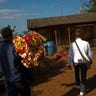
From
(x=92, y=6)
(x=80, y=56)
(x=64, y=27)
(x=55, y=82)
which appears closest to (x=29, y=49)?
(x=55, y=82)

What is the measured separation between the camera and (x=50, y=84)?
11.5m

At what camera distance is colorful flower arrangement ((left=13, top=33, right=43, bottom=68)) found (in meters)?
11.5

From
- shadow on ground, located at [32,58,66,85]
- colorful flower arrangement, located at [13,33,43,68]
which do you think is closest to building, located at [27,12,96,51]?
shadow on ground, located at [32,58,66,85]

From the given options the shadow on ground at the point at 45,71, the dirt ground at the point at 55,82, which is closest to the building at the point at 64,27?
the shadow on ground at the point at 45,71

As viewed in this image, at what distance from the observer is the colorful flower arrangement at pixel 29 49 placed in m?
11.5

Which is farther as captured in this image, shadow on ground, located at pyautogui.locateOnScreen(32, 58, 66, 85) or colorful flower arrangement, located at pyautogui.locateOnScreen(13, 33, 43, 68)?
shadow on ground, located at pyautogui.locateOnScreen(32, 58, 66, 85)

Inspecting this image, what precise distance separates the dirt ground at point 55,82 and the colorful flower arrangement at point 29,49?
0.85m

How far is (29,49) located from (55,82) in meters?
1.44

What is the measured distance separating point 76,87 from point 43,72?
4365mm

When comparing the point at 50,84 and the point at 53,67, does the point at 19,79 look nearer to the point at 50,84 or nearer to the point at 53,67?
the point at 50,84

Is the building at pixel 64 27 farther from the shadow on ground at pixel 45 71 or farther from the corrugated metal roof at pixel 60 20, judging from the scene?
the shadow on ground at pixel 45 71

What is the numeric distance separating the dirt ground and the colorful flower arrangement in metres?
0.85

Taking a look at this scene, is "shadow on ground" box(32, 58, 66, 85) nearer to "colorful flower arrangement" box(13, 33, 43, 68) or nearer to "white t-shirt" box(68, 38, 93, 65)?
"colorful flower arrangement" box(13, 33, 43, 68)

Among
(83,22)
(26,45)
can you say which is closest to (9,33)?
(26,45)
